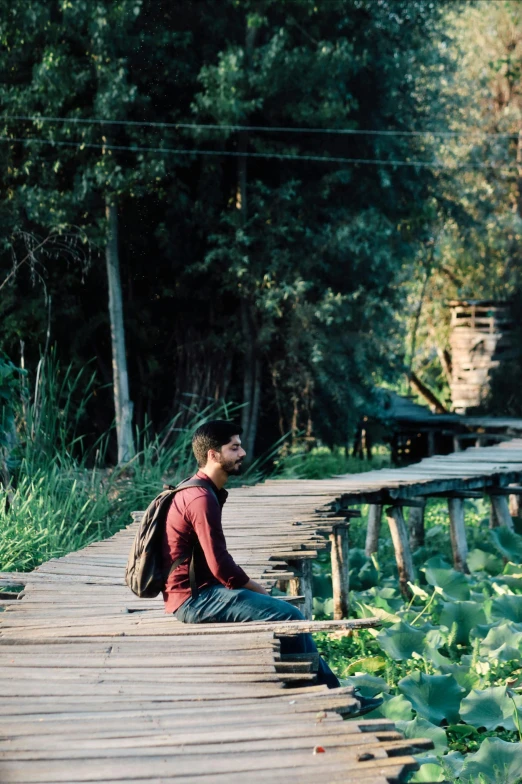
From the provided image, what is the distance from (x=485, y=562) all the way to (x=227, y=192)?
9.26 metres

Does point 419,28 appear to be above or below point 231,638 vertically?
above

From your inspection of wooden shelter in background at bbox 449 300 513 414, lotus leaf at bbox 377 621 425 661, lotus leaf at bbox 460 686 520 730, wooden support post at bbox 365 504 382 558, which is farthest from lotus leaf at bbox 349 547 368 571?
wooden shelter in background at bbox 449 300 513 414

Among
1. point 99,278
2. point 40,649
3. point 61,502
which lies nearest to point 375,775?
point 40,649

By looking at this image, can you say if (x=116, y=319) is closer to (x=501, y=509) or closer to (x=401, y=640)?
(x=501, y=509)

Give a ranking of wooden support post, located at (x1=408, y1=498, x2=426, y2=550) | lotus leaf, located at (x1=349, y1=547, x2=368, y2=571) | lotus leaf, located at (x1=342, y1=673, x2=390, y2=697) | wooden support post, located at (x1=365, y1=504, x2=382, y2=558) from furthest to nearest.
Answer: wooden support post, located at (x1=408, y1=498, x2=426, y2=550)
wooden support post, located at (x1=365, y1=504, x2=382, y2=558)
lotus leaf, located at (x1=349, y1=547, x2=368, y2=571)
lotus leaf, located at (x1=342, y1=673, x2=390, y2=697)

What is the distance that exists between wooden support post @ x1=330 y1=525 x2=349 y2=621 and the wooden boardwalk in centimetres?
209

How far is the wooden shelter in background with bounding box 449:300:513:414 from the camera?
2257 centimetres

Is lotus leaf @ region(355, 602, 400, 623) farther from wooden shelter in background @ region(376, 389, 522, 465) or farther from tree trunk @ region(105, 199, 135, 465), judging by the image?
wooden shelter in background @ region(376, 389, 522, 465)

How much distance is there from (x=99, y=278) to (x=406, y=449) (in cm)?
940

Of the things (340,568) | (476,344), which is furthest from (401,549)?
(476,344)

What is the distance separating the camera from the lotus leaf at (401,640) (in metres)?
6.56

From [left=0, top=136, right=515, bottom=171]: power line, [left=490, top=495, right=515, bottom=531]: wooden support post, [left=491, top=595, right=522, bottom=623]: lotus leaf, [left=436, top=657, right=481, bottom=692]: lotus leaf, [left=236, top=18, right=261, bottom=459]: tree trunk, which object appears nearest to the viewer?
[left=436, top=657, right=481, bottom=692]: lotus leaf

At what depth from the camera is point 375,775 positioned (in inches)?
129

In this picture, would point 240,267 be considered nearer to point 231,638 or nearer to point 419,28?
point 419,28
